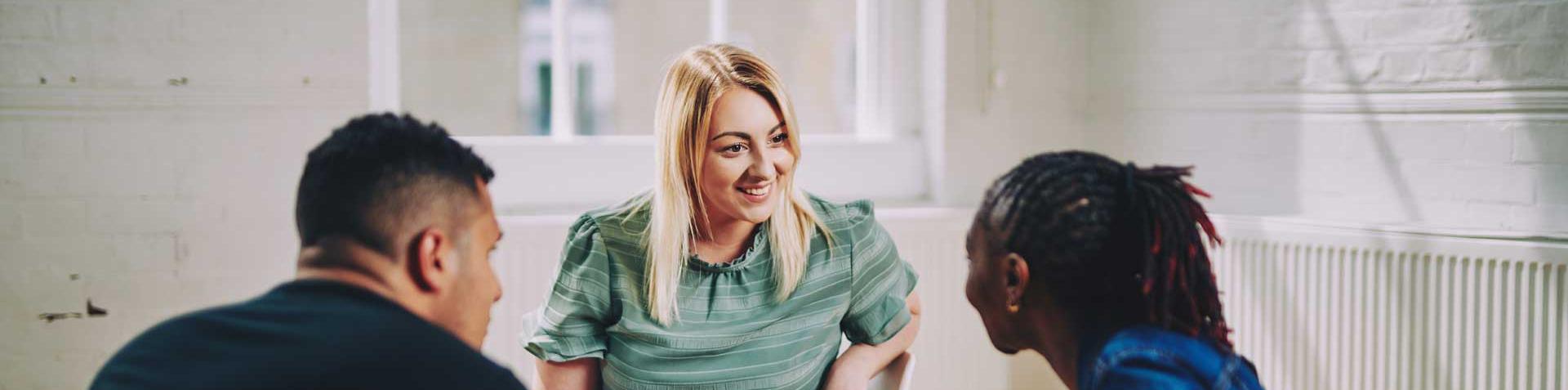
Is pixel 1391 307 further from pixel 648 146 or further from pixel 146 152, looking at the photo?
pixel 146 152

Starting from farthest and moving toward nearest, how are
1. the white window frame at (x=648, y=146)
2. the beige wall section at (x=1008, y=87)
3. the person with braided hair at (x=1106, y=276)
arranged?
the beige wall section at (x=1008, y=87) < the white window frame at (x=648, y=146) < the person with braided hair at (x=1106, y=276)

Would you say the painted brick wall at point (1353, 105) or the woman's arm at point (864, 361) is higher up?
the painted brick wall at point (1353, 105)

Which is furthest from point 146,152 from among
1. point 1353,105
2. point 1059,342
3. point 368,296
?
point 1353,105

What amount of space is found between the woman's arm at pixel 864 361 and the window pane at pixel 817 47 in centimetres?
175

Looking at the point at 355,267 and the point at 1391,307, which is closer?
the point at 355,267

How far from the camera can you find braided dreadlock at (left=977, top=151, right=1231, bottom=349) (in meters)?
1.26

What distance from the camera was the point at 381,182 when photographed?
1155mm

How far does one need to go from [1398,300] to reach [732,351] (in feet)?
5.23

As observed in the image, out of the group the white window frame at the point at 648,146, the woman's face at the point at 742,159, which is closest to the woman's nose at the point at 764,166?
the woman's face at the point at 742,159

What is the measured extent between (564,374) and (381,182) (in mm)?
680

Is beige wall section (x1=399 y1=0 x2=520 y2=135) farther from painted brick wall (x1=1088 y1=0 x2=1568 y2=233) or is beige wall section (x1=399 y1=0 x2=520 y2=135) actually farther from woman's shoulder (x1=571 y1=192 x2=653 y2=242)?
painted brick wall (x1=1088 y1=0 x2=1568 y2=233)

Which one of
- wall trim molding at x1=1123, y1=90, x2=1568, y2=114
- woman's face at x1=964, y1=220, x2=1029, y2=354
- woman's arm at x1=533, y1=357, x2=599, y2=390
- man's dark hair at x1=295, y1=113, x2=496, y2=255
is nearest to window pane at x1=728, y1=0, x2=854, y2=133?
wall trim molding at x1=1123, y1=90, x2=1568, y2=114

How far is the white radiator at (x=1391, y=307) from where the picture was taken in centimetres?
231

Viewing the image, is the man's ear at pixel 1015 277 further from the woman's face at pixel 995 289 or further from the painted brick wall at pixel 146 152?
the painted brick wall at pixel 146 152
